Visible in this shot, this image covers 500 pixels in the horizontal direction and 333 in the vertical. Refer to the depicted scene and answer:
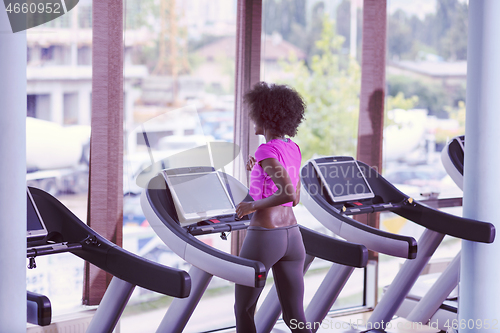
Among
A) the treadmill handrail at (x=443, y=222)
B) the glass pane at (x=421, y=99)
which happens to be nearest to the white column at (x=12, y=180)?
the treadmill handrail at (x=443, y=222)

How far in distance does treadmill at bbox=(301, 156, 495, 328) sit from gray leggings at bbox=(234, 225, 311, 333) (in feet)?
2.09

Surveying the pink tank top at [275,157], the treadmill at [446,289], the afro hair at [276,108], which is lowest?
the treadmill at [446,289]

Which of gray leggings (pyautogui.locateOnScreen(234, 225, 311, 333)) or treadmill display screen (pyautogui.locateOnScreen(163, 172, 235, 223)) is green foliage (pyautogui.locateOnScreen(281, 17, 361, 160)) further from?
gray leggings (pyautogui.locateOnScreen(234, 225, 311, 333))

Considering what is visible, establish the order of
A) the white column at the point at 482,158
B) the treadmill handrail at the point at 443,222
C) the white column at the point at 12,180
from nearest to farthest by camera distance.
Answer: the white column at the point at 12,180
the white column at the point at 482,158
the treadmill handrail at the point at 443,222

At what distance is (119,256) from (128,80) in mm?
1381

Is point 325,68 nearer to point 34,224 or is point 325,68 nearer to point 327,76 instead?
point 327,76

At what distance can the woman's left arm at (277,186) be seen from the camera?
196 centimetres

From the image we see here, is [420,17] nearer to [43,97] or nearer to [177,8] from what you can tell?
[177,8]

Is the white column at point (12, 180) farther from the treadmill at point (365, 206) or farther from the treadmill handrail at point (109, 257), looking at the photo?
the treadmill at point (365, 206)

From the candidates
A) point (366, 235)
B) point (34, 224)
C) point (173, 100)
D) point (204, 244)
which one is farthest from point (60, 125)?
point (366, 235)

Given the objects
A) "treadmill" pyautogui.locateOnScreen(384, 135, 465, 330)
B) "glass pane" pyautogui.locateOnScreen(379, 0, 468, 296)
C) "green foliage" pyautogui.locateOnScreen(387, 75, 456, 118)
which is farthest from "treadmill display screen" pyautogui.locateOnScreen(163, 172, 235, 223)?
"green foliage" pyautogui.locateOnScreen(387, 75, 456, 118)

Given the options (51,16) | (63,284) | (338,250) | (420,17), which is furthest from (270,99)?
(420,17)

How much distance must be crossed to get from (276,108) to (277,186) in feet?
1.04

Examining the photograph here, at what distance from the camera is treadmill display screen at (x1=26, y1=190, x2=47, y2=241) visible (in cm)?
204
